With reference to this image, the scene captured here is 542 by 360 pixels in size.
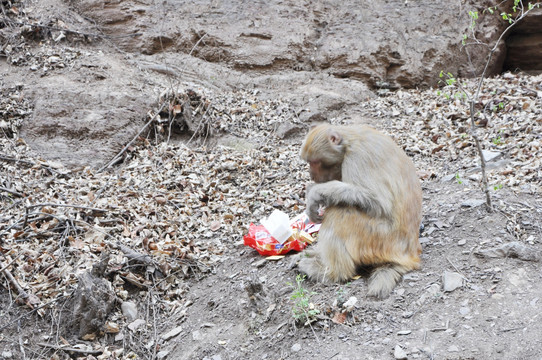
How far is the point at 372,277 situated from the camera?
491cm

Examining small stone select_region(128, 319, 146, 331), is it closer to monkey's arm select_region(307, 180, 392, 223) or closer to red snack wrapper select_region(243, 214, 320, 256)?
red snack wrapper select_region(243, 214, 320, 256)

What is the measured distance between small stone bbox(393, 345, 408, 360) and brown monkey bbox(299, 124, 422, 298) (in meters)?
0.64

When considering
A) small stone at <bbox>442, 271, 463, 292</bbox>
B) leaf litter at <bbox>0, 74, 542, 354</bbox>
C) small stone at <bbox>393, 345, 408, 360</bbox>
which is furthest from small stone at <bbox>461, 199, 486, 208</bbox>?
small stone at <bbox>393, 345, 408, 360</bbox>

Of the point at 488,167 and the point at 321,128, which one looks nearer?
the point at 321,128

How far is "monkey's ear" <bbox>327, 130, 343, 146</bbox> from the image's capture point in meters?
5.10

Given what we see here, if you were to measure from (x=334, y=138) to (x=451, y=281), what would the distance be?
1679mm

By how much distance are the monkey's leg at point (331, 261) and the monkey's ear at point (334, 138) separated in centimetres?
79

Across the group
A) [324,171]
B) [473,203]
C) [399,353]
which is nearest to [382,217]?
[324,171]

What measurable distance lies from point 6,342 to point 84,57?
5.92 metres

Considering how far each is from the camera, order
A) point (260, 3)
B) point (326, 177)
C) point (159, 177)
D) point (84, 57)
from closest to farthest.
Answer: point (326, 177) < point (159, 177) < point (84, 57) < point (260, 3)

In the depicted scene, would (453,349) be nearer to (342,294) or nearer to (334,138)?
(342,294)

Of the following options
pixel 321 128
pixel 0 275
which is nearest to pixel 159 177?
pixel 0 275

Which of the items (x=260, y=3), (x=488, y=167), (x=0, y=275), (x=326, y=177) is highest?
(x=260, y=3)

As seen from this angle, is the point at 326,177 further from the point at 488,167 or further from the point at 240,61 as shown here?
the point at 240,61
